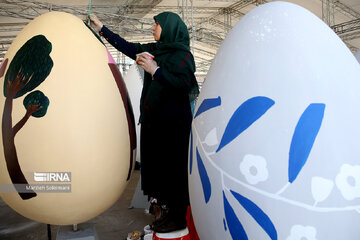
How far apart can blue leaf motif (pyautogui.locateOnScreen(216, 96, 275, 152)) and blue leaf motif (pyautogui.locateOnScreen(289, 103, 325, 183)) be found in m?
0.09

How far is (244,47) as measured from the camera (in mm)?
888

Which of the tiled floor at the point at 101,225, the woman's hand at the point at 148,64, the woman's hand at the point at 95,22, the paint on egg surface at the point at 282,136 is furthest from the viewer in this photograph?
the tiled floor at the point at 101,225

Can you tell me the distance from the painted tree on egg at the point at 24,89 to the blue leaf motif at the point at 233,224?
27.8 inches

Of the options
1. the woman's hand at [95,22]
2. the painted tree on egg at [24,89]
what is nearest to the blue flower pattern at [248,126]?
the painted tree on egg at [24,89]

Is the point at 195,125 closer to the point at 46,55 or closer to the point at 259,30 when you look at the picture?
the point at 259,30

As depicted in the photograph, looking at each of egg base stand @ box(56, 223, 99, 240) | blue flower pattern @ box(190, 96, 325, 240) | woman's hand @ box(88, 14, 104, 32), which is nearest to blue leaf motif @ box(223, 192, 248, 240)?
blue flower pattern @ box(190, 96, 325, 240)

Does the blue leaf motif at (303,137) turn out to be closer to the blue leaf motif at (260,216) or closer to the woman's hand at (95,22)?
the blue leaf motif at (260,216)

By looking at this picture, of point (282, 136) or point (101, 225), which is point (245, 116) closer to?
point (282, 136)

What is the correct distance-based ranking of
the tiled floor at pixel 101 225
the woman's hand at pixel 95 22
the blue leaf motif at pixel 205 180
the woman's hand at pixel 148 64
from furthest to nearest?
the tiled floor at pixel 101 225 → the woman's hand at pixel 95 22 → the woman's hand at pixel 148 64 → the blue leaf motif at pixel 205 180

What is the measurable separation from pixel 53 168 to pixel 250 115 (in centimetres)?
71

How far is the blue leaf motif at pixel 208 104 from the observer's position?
0.89 meters

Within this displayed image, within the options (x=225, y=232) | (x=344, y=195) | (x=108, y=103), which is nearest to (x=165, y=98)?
(x=108, y=103)

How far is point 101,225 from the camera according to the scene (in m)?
1.99

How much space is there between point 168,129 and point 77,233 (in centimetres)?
64
